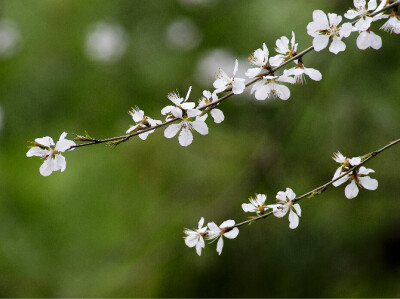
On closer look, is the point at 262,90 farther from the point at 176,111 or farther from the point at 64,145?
the point at 64,145

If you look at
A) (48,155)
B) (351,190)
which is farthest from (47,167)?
(351,190)

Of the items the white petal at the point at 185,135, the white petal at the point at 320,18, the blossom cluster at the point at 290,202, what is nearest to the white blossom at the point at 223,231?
the blossom cluster at the point at 290,202

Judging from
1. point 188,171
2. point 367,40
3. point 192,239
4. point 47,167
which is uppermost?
point 188,171

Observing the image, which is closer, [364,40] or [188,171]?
[364,40]

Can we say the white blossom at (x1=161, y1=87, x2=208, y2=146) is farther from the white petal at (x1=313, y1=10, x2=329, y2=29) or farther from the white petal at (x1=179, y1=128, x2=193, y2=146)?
the white petal at (x1=313, y1=10, x2=329, y2=29)

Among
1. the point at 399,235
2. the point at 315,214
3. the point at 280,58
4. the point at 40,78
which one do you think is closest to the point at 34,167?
the point at 40,78

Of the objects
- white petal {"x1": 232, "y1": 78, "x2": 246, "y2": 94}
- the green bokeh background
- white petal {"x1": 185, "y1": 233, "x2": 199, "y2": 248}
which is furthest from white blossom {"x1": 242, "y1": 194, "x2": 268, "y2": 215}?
the green bokeh background

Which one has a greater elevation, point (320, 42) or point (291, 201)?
point (320, 42)

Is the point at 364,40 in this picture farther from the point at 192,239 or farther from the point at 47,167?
the point at 47,167
